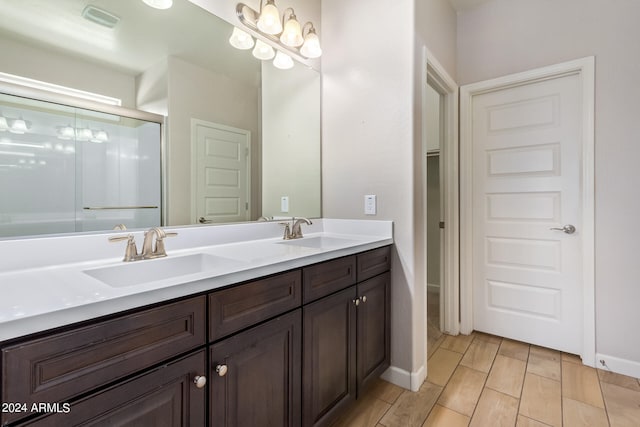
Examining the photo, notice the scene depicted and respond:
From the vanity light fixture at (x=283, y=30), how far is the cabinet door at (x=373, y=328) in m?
1.48

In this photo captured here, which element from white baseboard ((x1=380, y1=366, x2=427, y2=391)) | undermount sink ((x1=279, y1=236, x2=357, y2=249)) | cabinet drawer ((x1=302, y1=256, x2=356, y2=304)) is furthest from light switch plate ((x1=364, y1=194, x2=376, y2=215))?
white baseboard ((x1=380, y1=366, x2=427, y2=391))

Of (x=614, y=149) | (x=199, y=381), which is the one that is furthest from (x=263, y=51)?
(x=614, y=149)

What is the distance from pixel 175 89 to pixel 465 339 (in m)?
2.61

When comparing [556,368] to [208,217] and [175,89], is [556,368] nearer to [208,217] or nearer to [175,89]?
[208,217]

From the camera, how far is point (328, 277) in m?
1.31

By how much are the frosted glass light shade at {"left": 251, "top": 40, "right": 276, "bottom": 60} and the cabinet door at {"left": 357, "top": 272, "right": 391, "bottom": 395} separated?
4.66 feet

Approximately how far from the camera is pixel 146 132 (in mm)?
1253

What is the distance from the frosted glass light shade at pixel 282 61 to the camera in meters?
1.86

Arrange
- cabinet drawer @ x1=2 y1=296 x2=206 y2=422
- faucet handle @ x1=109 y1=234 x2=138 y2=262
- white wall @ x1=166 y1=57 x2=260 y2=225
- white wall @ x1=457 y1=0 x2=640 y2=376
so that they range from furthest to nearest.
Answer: white wall @ x1=457 y1=0 x2=640 y2=376, white wall @ x1=166 y1=57 x2=260 y2=225, faucet handle @ x1=109 y1=234 x2=138 y2=262, cabinet drawer @ x1=2 y1=296 x2=206 y2=422

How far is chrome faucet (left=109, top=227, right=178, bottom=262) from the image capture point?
3.63ft

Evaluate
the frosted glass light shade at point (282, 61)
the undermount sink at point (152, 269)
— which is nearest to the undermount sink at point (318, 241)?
the undermount sink at point (152, 269)

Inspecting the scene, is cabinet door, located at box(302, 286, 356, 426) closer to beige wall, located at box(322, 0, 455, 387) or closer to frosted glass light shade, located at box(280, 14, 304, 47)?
beige wall, located at box(322, 0, 455, 387)

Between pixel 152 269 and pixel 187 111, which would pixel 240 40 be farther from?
pixel 152 269

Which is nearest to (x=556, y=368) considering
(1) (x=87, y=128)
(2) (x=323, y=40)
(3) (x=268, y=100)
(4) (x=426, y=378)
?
(4) (x=426, y=378)
